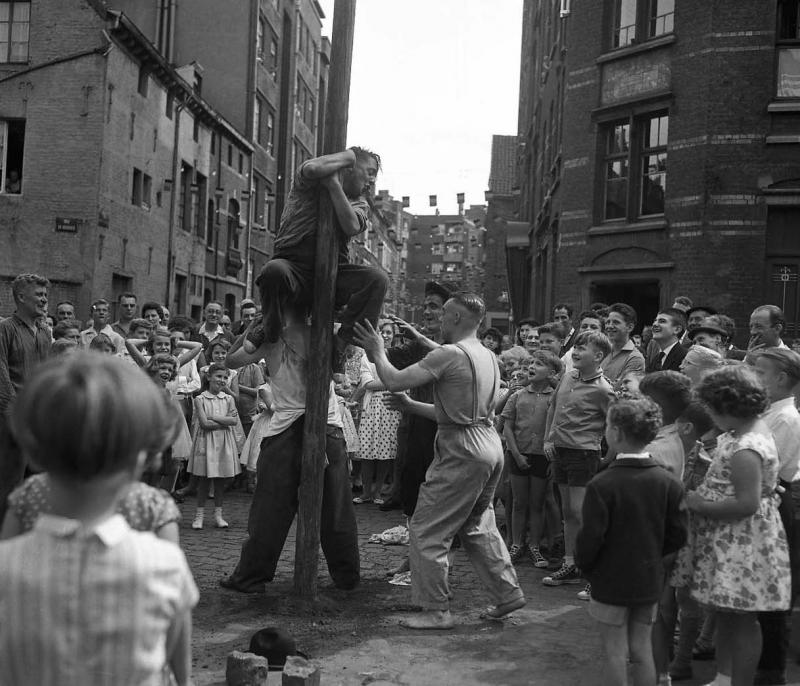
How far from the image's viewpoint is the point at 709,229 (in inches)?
651

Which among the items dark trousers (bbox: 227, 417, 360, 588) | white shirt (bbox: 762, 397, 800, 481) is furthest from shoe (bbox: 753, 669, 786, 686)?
dark trousers (bbox: 227, 417, 360, 588)

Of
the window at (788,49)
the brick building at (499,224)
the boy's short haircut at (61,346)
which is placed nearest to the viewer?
the boy's short haircut at (61,346)

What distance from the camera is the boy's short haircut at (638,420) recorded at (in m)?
3.90

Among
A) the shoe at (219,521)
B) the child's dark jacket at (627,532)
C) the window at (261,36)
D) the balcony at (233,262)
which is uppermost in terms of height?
the window at (261,36)

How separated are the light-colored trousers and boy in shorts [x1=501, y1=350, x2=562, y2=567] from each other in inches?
76.5

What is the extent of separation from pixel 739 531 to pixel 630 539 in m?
0.66

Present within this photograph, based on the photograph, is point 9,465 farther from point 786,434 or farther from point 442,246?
point 442,246

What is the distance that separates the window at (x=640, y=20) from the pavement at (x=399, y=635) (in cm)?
1425

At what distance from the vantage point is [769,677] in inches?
179

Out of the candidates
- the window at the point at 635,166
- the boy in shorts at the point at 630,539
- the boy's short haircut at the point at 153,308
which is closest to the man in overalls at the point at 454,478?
the boy in shorts at the point at 630,539

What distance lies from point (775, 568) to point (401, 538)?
4509 millimetres

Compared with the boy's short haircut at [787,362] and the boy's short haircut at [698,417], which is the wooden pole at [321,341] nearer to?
the boy's short haircut at [698,417]

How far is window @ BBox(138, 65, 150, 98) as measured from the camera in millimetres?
24594

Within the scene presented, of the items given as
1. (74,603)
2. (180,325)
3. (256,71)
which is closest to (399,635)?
(74,603)
